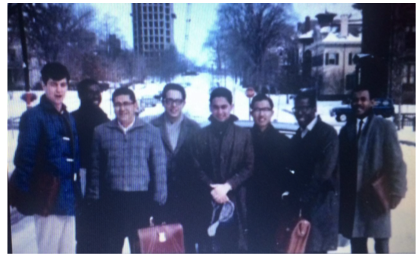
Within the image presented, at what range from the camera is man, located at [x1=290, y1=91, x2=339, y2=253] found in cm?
233

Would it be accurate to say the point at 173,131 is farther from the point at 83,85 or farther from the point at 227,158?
the point at 83,85

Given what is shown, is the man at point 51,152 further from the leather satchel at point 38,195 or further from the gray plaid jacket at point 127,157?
the gray plaid jacket at point 127,157

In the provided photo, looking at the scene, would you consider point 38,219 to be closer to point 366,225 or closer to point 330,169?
point 330,169

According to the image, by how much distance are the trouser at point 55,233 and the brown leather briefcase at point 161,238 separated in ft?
1.51

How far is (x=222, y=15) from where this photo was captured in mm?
2467

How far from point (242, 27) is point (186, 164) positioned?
0.96 meters

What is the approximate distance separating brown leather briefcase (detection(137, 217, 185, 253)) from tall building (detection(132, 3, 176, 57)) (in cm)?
113

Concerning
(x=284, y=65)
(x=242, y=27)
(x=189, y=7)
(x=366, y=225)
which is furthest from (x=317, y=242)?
(x=189, y=7)

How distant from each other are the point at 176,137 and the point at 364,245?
55.3 inches

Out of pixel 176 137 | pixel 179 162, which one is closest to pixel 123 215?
pixel 179 162

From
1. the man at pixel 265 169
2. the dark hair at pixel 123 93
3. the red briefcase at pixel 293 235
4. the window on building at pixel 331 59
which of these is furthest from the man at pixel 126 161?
the window on building at pixel 331 59

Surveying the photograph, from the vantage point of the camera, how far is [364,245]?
246 cm

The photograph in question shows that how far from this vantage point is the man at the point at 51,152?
7.59ft

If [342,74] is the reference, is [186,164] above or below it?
below
